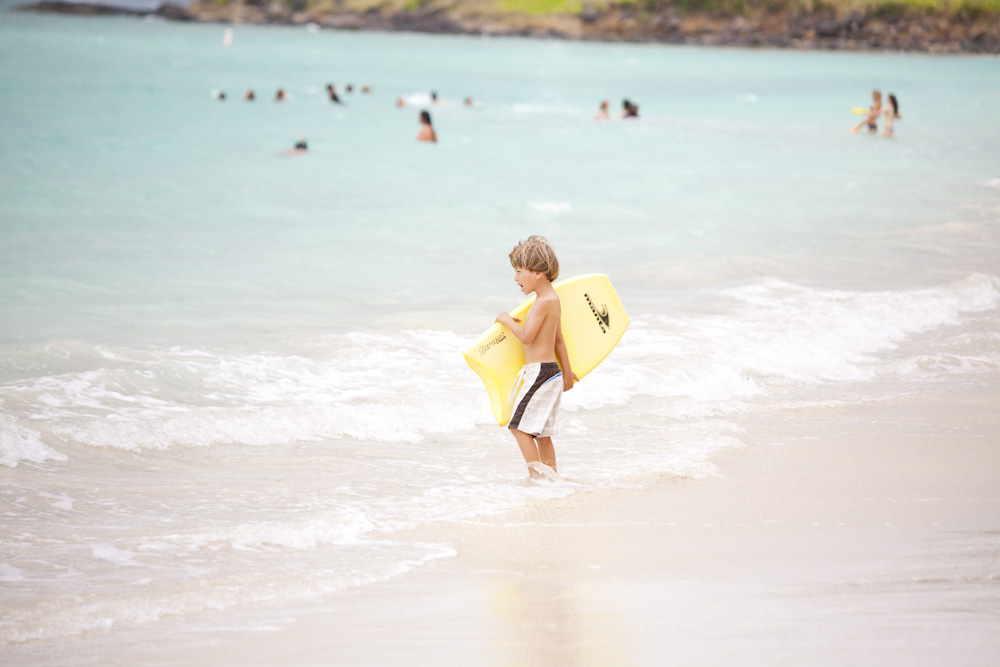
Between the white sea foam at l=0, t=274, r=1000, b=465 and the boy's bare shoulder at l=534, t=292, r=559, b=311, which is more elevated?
the boy's bare shoulder at l=534, t=292, r=559, b=311

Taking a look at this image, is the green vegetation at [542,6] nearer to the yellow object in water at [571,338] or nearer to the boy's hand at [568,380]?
the yellow object in water at [571,338]

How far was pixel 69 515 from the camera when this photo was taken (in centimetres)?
451

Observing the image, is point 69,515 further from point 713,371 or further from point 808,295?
point 808,295

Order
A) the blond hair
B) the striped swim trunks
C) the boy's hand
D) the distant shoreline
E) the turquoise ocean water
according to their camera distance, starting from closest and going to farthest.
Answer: the turquoise ocean water → the blond hair → the striped swim trunks → the boy's hand → the distant shoreline

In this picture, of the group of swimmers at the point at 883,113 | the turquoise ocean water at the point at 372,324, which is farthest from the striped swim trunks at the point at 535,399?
the group of swimmers at the point at 883,113

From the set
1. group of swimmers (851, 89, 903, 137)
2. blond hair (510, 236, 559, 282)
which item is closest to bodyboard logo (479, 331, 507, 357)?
blond hair (510, 236, 559, 282)

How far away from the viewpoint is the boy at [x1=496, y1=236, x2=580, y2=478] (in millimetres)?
4605

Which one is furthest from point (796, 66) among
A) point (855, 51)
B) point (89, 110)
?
point (89, 110)

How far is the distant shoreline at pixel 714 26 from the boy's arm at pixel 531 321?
325 ft

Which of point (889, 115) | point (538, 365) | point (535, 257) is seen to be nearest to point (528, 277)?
point (535, 257)

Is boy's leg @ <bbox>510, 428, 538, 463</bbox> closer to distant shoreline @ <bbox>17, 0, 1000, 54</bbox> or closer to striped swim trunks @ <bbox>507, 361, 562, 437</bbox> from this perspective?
striped swim trunks @ <bbox>507, 361, 562, 437</bbox>

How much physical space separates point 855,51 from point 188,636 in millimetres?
103283

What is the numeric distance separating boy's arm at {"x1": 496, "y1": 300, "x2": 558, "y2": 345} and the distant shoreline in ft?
325

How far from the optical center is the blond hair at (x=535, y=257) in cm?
451
